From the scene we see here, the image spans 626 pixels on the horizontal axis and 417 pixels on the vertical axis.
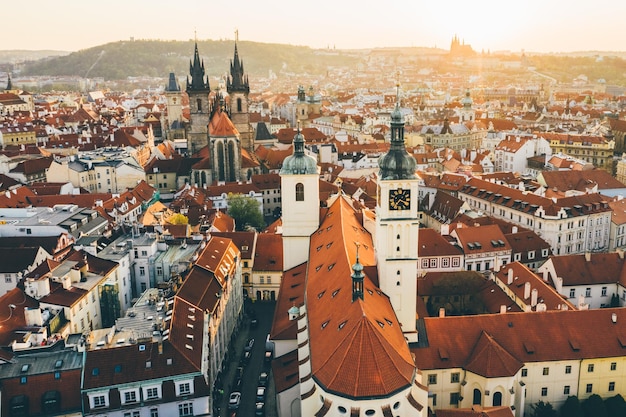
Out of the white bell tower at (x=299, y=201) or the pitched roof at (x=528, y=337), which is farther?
the white bell tower at (x=299, y=201)

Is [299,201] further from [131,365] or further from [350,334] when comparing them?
[350,334]

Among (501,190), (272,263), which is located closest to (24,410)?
(272,263)

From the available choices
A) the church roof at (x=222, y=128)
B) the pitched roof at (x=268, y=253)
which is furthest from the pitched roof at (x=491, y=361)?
the church roof at (x=222, y=128)

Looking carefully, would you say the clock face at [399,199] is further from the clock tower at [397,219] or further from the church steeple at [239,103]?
the church steeple at [239,103]

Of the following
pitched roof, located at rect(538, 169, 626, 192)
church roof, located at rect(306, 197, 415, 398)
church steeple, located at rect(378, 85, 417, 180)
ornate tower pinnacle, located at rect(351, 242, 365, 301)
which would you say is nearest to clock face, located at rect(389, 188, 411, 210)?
church steeple, located at rect(378, 85, 417, 180)

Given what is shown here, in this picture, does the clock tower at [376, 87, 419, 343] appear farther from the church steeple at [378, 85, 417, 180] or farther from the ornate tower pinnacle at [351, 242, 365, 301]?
the ornate tower pinnacle at [351, 242, 365, 301]

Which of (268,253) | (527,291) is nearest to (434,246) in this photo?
(527,291)
